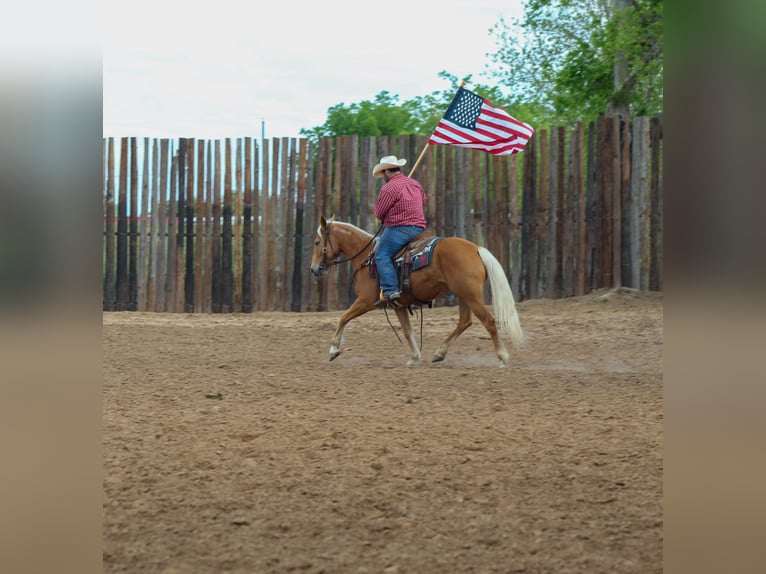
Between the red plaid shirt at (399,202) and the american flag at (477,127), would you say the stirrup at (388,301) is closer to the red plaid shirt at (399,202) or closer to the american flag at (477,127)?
the red plaid shirt at (399,202)

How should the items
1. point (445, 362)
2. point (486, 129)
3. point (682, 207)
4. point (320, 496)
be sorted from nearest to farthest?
1. point (682, 207)
2. point (320, 496)
3. point (445, 362)
4. point (486, 129)

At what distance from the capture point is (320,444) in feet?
18.1

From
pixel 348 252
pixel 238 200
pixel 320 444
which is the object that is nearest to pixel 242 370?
pixel 348 252

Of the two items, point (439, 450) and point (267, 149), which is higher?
point (267, 149)

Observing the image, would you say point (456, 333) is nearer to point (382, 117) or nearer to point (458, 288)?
point (458, 288)

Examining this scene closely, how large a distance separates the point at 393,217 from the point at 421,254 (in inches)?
20.9

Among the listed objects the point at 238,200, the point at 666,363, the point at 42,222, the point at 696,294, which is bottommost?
the point at 666,363

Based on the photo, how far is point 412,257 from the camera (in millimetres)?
9820

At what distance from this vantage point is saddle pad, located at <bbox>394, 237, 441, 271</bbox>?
9.73m

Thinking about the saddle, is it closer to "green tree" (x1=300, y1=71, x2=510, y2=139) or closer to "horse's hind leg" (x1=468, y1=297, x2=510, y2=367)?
"horse's hind leg" (x1=468, y1=297, x2=510, y2=367)

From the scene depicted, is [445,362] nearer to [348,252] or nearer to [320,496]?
[348,252]

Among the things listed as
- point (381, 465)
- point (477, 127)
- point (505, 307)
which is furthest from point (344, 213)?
point (381, 465)

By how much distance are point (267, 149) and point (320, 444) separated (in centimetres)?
1039

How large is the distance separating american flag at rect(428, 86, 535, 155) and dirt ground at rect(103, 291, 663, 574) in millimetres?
2812
